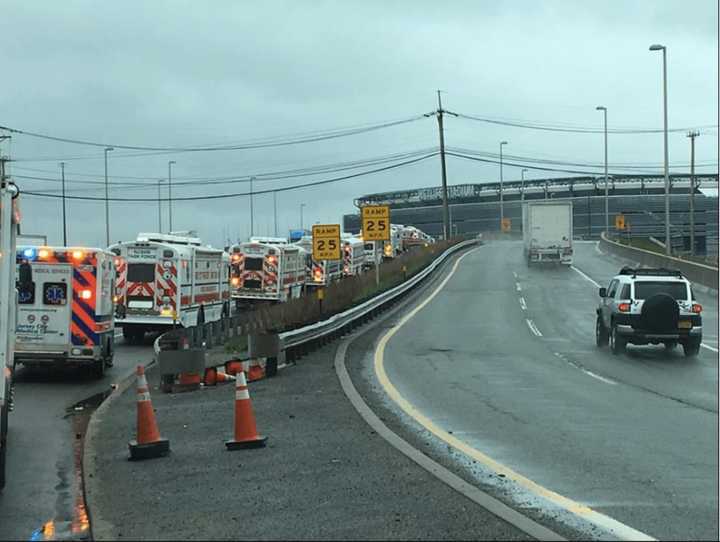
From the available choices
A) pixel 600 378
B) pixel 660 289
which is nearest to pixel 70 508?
pixel 600 378

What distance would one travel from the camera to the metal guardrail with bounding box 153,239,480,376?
16.6 metres

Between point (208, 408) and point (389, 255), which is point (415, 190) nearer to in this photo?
point (389, 255)

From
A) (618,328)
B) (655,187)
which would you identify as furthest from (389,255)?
(655,187)

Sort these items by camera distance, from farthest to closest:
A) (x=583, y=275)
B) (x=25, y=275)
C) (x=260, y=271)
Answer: (x=583, y=275) < (x=260, y=271) < (x=25, y=275)

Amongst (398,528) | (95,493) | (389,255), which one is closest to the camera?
(398,528)

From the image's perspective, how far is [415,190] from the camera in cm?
17400

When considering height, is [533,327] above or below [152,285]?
below

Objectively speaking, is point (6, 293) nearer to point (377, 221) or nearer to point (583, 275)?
point (377, 221)

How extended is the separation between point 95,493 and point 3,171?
3.72 m

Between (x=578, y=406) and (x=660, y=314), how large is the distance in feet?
27.4

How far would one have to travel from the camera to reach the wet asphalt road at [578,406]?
7.92m

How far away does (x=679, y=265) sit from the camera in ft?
152

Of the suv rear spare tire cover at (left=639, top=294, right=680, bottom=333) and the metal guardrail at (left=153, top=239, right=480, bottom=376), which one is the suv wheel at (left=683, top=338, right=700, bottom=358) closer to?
the suv rear spare tire cover at (left=639, top=294, right=680, bottom=333)

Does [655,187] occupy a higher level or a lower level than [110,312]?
higher
